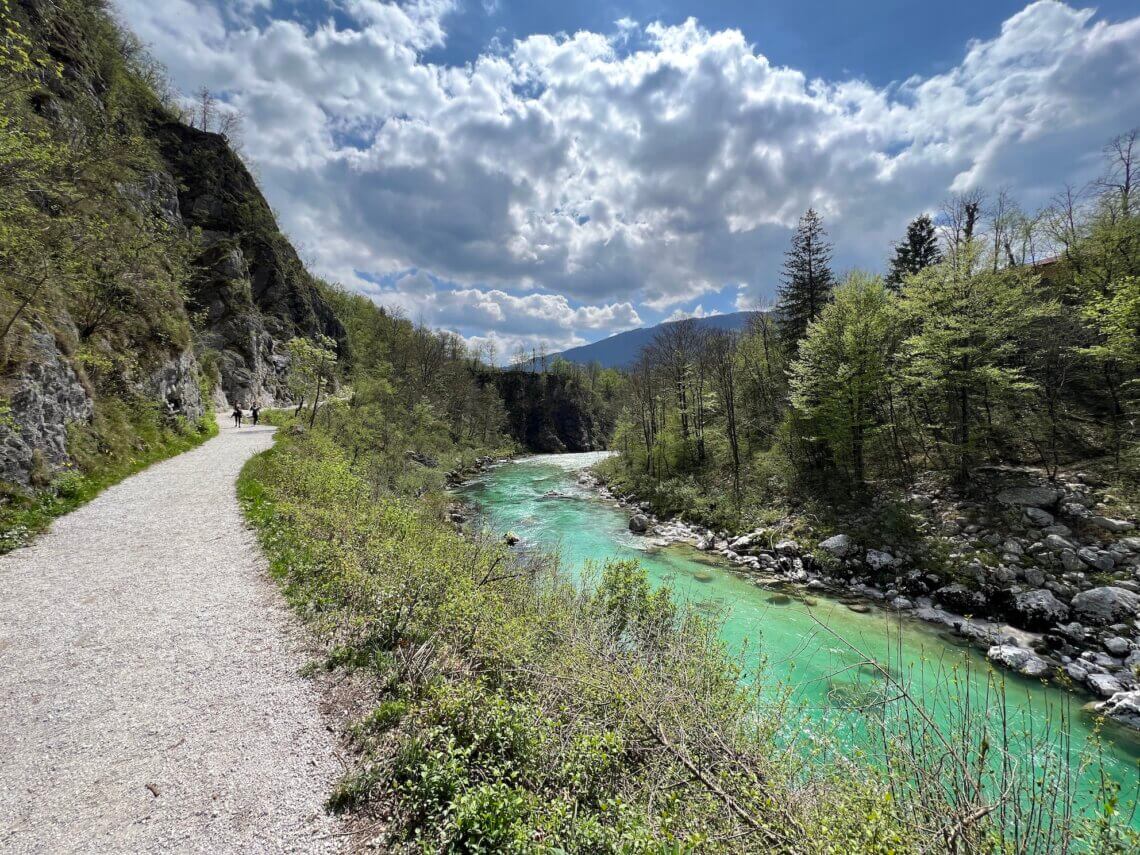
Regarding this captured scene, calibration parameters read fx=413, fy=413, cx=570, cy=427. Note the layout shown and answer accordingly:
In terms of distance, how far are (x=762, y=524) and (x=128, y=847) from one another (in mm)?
20285

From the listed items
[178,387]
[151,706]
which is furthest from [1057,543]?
[178,387]

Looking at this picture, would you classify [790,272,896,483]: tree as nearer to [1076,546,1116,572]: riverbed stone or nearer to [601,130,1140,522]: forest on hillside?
[601,130,1140,522]: forest on hillside

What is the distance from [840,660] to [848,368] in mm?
14093

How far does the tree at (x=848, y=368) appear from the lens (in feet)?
62.4

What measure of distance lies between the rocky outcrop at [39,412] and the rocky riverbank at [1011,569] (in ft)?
65.7

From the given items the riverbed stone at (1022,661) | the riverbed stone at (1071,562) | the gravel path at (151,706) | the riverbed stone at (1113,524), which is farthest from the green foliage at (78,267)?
the riverbed stone at (1113,524)

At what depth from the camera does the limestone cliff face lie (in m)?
32.2

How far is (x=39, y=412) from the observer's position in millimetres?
9516

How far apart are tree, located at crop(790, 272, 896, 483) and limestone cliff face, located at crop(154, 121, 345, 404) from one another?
38326mm

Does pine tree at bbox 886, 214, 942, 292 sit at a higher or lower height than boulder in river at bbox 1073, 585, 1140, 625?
higher

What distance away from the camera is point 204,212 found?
37312 mm

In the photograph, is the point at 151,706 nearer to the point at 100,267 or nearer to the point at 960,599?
the point at 100,267

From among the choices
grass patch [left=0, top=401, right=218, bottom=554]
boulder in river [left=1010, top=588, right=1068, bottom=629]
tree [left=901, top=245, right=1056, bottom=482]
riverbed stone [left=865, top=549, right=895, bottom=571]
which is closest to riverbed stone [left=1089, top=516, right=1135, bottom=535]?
boulder in river [left=1010, top=588, right=1068, bottom=629]

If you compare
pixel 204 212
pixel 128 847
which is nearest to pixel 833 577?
pixel 128 847
